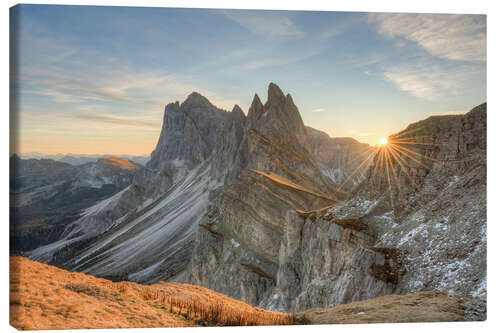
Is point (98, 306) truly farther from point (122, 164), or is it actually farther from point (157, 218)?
point (122, 164)

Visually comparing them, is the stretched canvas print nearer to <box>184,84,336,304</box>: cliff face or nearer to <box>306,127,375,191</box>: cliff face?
<box>184,84,336,304</box>: cliff face

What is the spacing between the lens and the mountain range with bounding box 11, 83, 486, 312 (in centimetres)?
999

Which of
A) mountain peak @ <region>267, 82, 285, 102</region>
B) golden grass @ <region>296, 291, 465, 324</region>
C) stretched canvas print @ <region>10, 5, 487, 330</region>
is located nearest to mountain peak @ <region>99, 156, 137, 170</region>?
mountain peak @ <region>267, 82, 285, 102</region>

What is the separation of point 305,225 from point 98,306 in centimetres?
1417

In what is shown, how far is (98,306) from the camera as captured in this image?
7008 millimetres

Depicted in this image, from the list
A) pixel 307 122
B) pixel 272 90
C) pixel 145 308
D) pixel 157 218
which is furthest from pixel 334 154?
pixel 145 308

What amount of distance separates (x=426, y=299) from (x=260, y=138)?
39.0m

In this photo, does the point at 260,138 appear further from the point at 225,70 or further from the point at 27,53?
the point at 27,53

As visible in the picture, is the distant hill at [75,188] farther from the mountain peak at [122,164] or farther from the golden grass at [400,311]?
the golden grass at [400,311]

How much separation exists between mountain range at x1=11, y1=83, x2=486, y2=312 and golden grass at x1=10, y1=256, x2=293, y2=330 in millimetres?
2759

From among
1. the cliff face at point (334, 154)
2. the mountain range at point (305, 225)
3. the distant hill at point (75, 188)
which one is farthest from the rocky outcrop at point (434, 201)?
the cliff face at point (334, 154)

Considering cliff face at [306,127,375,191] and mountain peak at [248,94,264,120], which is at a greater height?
mountain peak at [248,94,264,120]

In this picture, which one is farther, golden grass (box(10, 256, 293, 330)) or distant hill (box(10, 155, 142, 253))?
distant hill (box(10, 155, 142, 253))

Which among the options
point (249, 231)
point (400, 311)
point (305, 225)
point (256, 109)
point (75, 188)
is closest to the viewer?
point (400, 311)
